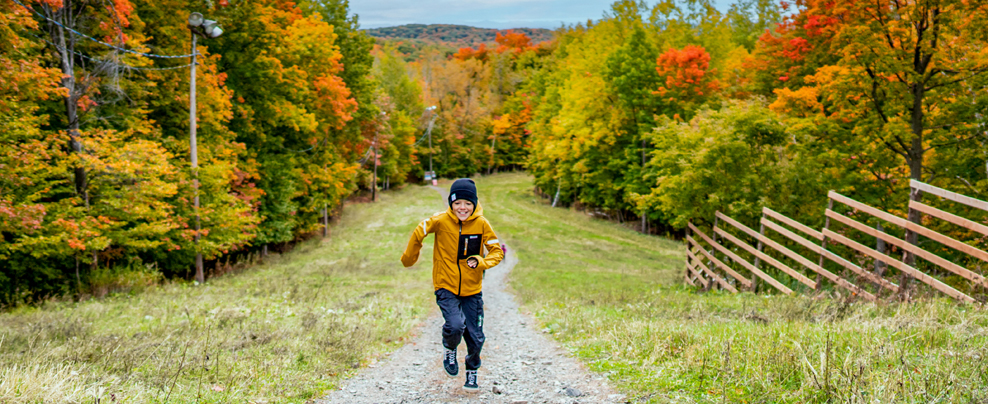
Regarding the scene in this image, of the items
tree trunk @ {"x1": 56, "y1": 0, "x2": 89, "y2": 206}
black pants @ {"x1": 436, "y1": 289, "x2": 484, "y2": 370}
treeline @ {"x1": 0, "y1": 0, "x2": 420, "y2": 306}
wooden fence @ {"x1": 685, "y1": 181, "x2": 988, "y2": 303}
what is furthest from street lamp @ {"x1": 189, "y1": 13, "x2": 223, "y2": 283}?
wooden fence @ {"x1": 685, "y1": 181, "x2": 988, "y2": 303}

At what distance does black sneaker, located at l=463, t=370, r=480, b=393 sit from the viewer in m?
5.22

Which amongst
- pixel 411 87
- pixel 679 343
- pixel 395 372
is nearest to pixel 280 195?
pixel 395 372

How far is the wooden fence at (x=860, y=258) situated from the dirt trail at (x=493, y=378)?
14.4 ft

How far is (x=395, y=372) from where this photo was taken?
6.15 meters

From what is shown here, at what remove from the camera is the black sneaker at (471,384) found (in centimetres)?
522

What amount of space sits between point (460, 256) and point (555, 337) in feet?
11.9

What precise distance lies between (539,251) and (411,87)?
46.3 m

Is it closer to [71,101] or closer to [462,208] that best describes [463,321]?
[462,208]

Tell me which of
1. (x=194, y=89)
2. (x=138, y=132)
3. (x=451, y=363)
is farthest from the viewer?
(x=194, y=89)

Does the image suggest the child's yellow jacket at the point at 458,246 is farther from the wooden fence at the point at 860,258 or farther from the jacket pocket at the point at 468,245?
the wooden fence at the point at 860,258

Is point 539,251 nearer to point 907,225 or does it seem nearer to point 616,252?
point 616,252

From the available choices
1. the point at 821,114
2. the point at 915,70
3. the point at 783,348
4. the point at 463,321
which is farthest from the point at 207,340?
the point at 821,114

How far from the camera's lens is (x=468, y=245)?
5121mm

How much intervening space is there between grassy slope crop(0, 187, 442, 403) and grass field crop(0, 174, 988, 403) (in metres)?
0.03
